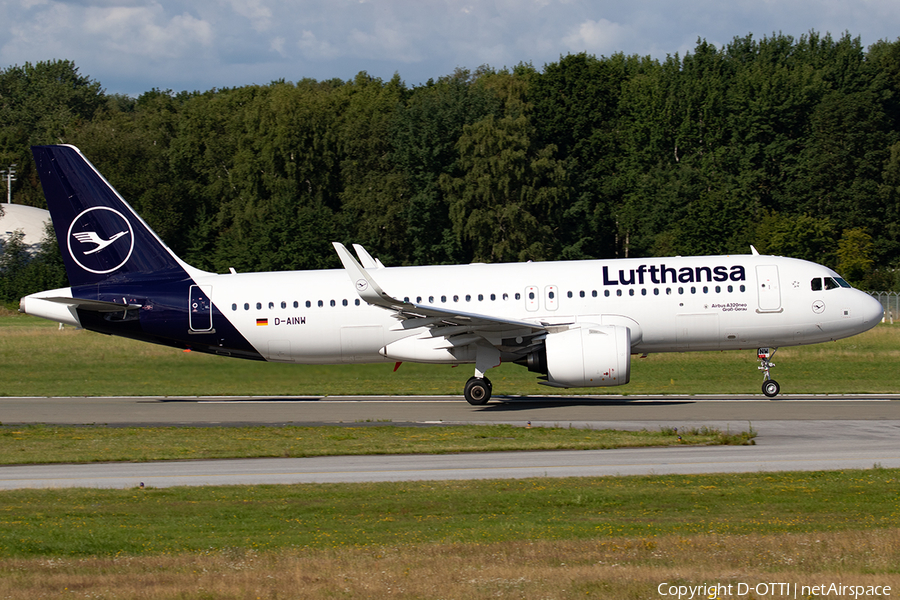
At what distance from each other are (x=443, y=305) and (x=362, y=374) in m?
3.64

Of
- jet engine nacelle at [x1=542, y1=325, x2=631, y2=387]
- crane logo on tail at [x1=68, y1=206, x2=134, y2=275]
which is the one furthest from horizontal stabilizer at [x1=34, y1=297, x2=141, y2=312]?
jet engine nacelle at [x1=542, y1=325, x2=631, y2=387]

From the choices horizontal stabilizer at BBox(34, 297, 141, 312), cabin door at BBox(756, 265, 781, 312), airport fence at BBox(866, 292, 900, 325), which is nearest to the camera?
cabin door at BBox(756, 265, 781, 312)

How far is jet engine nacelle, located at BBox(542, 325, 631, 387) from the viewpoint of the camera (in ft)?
88.2

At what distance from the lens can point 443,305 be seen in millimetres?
29266

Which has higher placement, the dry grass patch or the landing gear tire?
the landing gear tire

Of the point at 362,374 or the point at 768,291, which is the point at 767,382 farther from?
the point at 362,374

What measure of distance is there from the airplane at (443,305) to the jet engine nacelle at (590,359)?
0.14 feet

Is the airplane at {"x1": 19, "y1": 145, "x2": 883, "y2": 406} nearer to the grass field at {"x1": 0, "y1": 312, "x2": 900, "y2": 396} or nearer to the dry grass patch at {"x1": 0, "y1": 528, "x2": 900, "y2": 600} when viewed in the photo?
the grass field at {"x1": 0, "y1": 312, "x2": 900, "y2": 396}

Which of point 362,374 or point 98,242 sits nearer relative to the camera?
point 98,242

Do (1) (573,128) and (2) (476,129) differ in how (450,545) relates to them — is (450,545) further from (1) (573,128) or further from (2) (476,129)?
(1) (573,128)

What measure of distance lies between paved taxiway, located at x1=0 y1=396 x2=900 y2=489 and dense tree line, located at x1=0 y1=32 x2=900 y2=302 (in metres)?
38.7

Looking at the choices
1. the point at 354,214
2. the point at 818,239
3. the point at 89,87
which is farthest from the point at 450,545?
the point at 89,87

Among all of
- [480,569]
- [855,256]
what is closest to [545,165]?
[855,256]

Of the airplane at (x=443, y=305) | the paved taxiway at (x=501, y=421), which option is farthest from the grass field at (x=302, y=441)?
the airplane at (x=443, y=305)
